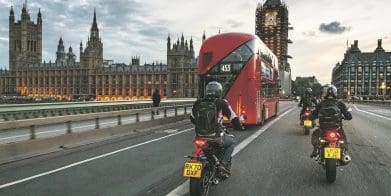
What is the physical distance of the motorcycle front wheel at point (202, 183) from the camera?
5.57 m

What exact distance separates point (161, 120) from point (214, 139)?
14.5 m

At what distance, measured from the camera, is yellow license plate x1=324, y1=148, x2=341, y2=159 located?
688 cm

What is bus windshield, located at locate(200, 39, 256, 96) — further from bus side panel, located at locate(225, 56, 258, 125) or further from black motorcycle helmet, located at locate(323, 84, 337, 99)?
black motorcycle helmet, located at locate(323, 84, 337, 99)

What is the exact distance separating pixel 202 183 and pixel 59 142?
24.2 feet

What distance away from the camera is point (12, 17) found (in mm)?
188750

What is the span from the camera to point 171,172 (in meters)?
8.05

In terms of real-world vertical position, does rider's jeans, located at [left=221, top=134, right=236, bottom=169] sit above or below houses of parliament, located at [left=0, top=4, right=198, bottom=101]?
below

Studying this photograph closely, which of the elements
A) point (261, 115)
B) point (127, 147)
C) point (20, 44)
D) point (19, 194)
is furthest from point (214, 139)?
point (20, 44)

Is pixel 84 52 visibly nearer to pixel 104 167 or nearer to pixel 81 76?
pixel 81 76

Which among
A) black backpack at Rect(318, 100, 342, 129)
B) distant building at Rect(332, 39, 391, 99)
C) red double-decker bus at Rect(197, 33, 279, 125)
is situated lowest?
black backpack at Rect(318, 100, 342, 129)

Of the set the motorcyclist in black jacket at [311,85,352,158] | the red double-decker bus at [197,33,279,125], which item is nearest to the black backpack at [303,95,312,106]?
the red double-decker bus at [197,33,279,125]

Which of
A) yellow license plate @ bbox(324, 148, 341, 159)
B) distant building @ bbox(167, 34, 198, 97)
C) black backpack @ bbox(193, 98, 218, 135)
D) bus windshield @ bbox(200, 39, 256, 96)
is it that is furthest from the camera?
distant building @ bbox(167, 34, 198, 97)

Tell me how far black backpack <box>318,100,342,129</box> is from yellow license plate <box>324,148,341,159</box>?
48cm

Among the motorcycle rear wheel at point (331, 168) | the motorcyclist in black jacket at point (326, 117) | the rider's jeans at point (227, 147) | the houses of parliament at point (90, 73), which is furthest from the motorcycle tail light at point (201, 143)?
the houses of parliament at point (90, 73)
